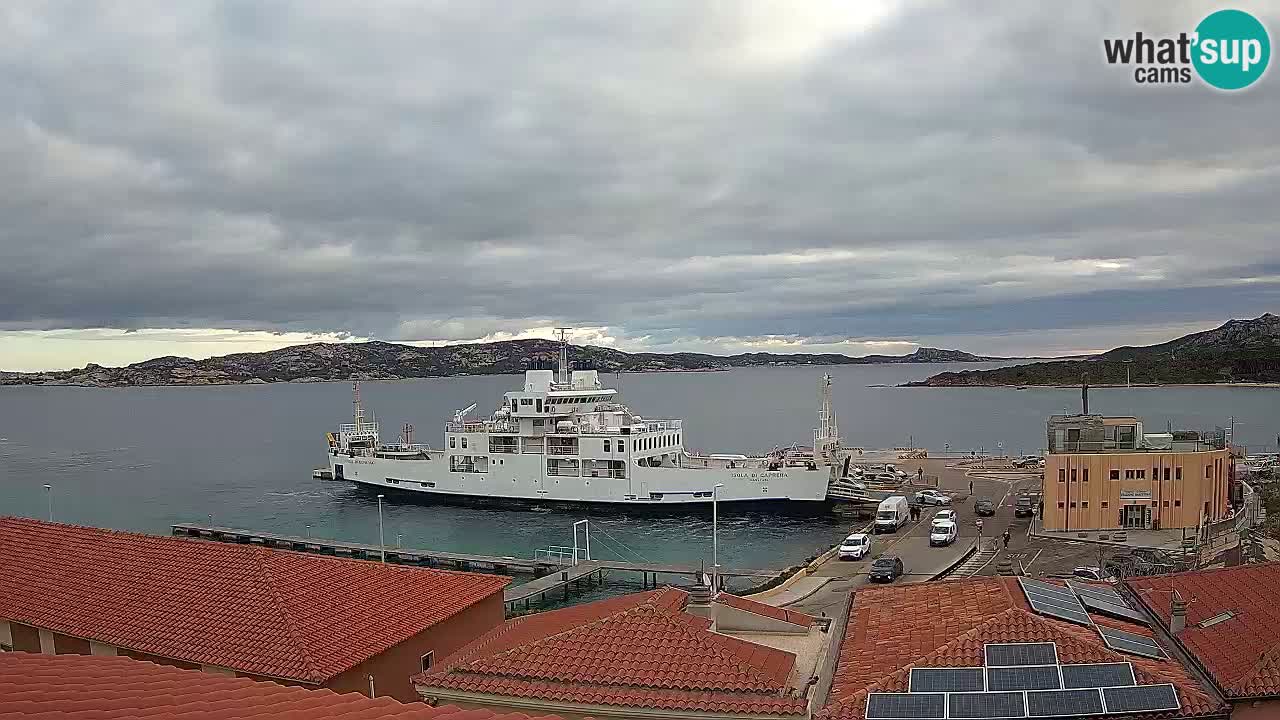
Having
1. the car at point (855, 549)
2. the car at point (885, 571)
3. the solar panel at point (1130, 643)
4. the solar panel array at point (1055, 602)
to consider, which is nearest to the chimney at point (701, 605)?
the solar panel array at point (1055, 602)

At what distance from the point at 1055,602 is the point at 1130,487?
2446cm

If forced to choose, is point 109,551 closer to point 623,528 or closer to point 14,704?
point 14,704

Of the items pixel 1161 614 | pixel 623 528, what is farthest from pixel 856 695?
pixel 623 528

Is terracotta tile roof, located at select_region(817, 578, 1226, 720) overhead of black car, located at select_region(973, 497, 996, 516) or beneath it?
overhead

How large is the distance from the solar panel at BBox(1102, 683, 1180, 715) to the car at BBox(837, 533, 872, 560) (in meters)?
23.7

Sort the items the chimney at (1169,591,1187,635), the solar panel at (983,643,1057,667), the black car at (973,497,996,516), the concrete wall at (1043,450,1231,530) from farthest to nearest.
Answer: the black car at (973,497,996,516)
the concrete wall at (1043,450,1231,530)
the chimney at (1169,591,1187,635)
the solar panel at (983,643,1057,667)

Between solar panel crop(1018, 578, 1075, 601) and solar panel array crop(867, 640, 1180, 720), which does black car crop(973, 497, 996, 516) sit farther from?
solar panel array crop(867, 640, 1180, 720)

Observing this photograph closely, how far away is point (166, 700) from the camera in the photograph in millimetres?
5582

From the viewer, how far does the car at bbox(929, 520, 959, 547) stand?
33.7 m

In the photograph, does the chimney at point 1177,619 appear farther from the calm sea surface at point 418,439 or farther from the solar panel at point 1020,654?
the calm sea surface at point 418,439

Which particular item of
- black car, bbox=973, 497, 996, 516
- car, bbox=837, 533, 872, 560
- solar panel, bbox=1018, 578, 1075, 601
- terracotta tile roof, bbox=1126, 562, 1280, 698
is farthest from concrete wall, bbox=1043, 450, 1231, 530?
solar panel, bbox=1018, 578, 1075, 601

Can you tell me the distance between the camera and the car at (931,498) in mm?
44416

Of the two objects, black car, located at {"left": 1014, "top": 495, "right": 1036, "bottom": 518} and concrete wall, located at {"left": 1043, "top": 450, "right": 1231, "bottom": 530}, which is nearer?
concrete wall, located at {"left": 1043, "top": 450, "right": 1231, "bottom": 530}

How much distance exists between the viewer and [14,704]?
16.8ft
